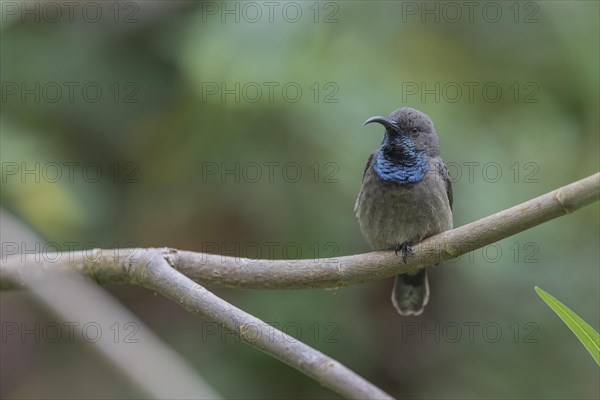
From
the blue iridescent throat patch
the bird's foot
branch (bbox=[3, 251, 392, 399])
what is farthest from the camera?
the blue iridescent throat patch

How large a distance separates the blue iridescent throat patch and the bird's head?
0.05m

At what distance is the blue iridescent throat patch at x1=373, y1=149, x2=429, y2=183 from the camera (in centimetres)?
382

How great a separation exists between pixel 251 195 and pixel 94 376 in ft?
4.58

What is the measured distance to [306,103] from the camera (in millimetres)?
3984

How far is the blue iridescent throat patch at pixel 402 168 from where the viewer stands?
3.82 meters

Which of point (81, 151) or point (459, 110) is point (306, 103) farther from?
point (81, 151)

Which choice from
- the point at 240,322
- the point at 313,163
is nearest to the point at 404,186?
the point at 313,163

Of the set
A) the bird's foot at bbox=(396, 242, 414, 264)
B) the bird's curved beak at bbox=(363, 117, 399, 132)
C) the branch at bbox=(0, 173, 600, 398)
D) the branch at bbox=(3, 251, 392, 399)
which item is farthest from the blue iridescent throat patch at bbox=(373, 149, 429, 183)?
the branch at bbox=(3, 251, 392, 399)

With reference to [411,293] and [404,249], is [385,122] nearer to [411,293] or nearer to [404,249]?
[404,249]

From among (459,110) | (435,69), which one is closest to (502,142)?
(459,110)

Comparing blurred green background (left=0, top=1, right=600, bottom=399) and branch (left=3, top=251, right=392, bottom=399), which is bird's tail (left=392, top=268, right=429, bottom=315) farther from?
branch (left=3, top=251, right=392, bottom=399)

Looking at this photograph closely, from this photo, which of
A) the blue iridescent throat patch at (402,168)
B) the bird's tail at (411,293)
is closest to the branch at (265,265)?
the blue iridescent throat patch at (402,168)

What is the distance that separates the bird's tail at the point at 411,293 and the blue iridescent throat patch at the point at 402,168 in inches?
23.3

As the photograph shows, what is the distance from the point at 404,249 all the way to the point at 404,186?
22.8 inches
